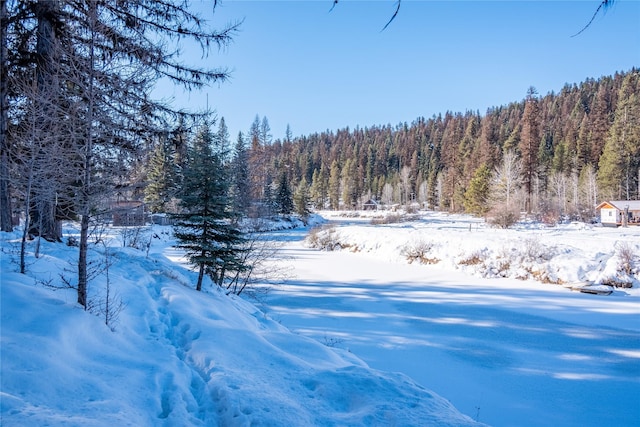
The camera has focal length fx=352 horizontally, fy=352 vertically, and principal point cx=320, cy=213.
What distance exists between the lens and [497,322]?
9164 millimetres

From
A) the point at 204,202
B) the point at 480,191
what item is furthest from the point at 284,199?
the point at 204,202

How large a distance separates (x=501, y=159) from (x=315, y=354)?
51262 mm

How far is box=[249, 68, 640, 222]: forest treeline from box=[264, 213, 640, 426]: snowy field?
197 inches

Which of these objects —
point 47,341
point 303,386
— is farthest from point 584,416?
point 47,341

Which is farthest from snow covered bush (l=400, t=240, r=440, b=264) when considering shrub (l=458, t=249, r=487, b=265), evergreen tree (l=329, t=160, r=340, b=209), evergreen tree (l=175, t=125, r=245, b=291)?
evergreen tree (l=329, t=160, r=340, b=209)

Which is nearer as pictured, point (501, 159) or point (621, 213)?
point (621, 213)

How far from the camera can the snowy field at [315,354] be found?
2.92 m

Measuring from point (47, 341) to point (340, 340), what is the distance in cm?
566

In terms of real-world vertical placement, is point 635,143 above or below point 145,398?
above

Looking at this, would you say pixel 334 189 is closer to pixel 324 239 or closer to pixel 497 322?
pixel 324 239

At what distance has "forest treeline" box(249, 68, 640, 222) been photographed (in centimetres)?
3928

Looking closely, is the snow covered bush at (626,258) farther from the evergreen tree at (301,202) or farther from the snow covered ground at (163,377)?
the evergreen tree at (301,202)

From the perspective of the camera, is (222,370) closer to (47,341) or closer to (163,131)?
(47,341)

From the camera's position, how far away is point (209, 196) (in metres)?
8.08
